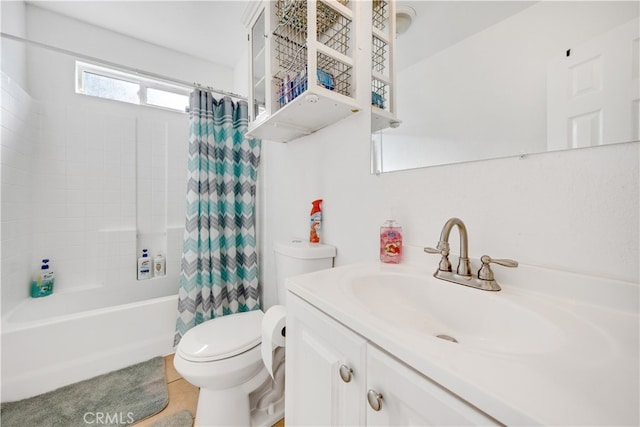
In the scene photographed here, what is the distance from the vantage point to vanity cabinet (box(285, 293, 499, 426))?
339mm

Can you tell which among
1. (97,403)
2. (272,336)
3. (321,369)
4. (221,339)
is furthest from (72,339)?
(321,369)

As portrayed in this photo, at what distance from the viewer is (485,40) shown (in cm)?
70

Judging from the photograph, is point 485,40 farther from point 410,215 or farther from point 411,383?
point 411,383

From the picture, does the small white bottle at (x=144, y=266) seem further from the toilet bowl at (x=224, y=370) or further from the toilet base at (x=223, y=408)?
the toilet base at (x=223, y=408)

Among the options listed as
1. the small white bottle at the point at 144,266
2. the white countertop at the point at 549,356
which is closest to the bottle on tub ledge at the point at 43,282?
the small white bottle at the point at 144,266

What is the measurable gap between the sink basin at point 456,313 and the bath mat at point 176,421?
1.10 metres

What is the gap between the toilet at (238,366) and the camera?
97 centimetres

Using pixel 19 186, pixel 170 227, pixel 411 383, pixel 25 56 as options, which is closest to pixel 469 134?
pixel 411 383

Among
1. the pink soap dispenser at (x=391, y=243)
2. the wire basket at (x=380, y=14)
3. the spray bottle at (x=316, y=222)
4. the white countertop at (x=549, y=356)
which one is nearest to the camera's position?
the white countertop at (x=549, y=356)

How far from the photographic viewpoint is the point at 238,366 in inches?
39.2

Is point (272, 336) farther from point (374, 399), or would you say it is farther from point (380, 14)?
point (380, 14)

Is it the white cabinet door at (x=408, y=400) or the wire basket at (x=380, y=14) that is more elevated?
the wire basket at (x=380, y=14)

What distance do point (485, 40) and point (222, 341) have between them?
4.64 ft

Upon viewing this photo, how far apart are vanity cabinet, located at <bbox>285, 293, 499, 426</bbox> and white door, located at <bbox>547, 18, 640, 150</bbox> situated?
0.60 m
